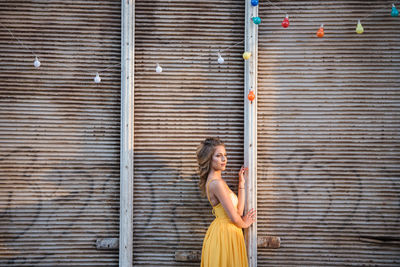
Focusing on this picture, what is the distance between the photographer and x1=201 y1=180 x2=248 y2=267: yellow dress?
361cm

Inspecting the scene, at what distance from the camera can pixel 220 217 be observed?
12.2 ft

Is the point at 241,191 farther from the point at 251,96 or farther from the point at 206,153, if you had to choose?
the point at 251,96

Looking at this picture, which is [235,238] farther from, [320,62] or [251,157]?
[320,62]

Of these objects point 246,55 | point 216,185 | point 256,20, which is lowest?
point 216,185

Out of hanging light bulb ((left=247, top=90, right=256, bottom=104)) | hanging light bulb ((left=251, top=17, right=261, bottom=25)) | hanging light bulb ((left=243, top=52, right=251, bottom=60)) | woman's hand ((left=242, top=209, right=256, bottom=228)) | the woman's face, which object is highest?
hanging light bulb ((left=251, top=17, right=261, bottom=25))

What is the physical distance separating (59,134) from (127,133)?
31.7 inches

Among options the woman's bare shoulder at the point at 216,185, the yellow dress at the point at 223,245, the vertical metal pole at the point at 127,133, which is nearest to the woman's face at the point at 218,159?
the woman's bare shoulder at the point at 216,185

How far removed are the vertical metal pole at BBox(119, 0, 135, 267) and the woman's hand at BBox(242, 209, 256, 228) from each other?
4.24 feet

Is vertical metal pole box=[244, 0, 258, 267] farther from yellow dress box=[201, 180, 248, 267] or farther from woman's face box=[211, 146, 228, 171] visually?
woman's face box=[211, 146, 228, 171]

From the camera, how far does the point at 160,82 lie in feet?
13.8

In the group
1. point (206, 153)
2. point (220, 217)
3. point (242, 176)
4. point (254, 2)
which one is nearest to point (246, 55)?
point (254, 2)

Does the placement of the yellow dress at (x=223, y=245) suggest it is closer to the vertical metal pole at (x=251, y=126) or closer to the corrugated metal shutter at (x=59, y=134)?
the vertical metal pole at (x=251, y=126)

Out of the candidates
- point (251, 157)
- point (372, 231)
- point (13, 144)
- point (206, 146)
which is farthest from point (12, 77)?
point (372, 231)

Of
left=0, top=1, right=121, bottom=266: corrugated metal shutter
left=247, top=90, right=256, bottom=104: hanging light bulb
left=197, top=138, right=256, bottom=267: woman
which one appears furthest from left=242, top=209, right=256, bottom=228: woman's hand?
left=0, top=1, right=121, bottom=266: corrugated metal shutter
